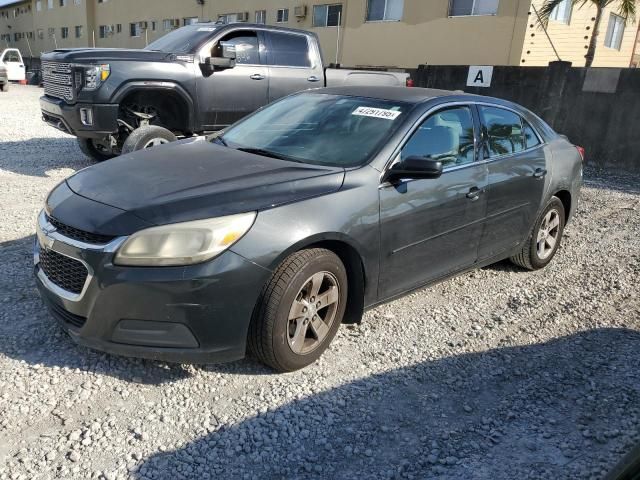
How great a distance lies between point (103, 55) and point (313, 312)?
526 centimetres

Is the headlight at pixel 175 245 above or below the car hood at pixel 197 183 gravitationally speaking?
below

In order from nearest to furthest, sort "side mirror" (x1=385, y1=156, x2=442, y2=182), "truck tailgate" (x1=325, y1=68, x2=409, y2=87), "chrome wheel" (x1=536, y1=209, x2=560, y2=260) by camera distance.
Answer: "side mirror" (x1=385, y1=156, x2=442, y2=182) → "chrome wheel" (x1=536, y1=209, x2=560, y2=260) → "truck tailgate" (x1=325, y1=68, x2=409, y2=87)

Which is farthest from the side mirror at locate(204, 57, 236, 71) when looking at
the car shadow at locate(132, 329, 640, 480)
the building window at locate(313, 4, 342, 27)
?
the building window at locate(313, 4, 342, 27)

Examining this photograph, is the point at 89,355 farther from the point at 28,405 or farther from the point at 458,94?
the point at 458,94

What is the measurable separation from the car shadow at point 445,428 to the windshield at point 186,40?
5.70 m

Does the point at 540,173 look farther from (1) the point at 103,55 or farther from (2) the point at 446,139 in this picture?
(1) the point at 103,55

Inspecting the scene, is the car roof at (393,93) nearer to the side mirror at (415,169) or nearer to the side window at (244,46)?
the side mirror at (415,169)

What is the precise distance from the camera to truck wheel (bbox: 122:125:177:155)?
6.21 metres

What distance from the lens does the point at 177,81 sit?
6.84 m

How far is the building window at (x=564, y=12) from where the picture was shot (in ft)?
50.6

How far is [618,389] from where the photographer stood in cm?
309

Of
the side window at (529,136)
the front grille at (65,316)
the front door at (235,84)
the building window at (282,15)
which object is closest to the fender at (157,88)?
the front door at (235,84)

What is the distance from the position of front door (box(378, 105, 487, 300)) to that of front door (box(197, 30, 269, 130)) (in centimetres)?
431

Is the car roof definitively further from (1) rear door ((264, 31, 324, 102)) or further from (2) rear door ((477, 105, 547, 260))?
(1) rear door ((264, 31, 324, 102))
